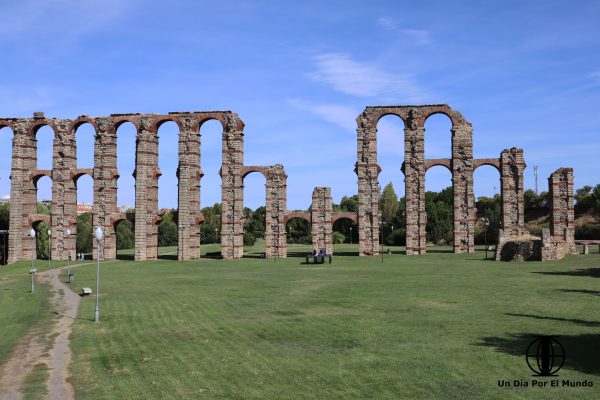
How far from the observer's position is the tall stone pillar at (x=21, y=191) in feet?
193

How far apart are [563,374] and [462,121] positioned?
1907 inches

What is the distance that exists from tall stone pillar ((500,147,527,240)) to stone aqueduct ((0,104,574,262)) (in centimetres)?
51

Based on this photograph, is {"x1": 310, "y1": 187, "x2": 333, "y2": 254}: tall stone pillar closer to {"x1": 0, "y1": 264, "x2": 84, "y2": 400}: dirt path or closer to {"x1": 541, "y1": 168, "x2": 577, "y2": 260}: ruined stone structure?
{"x1": 541, "y1": 168, "x2": 577, "y2": 260}: ruined stone structure

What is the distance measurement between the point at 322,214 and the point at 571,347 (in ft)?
145

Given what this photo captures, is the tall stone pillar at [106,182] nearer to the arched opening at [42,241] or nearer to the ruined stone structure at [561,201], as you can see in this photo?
the arched opening at [42,241]

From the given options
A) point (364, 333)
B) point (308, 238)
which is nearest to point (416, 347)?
point (364, 333)

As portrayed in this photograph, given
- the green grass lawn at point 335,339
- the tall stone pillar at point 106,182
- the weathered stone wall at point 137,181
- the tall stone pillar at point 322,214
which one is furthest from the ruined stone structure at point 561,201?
the tall stone pillar at point 106,182

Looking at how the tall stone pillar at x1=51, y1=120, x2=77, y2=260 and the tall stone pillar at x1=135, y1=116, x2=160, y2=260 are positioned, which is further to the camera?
the tall stone pillar at x1=51, y1=120, x2=77, y2=260

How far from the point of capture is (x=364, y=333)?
16.1 metres

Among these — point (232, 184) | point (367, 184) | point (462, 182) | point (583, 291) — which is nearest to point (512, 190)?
point (462, 182)

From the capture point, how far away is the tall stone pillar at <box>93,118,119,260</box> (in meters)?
58.1

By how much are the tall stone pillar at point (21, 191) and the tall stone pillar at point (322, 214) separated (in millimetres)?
30674

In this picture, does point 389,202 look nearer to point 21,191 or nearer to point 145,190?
point 145,190

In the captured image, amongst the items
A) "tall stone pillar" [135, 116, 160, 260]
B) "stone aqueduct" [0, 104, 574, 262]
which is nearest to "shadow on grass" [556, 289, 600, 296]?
"stone aqueduct" [0, 104, 574, 262]
